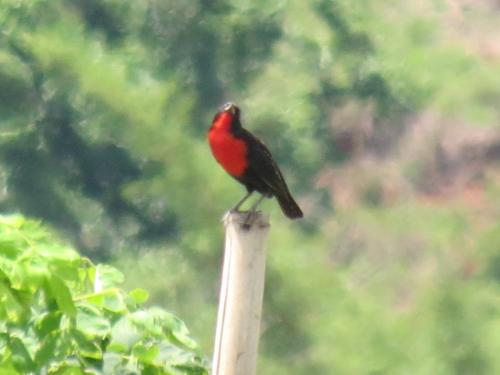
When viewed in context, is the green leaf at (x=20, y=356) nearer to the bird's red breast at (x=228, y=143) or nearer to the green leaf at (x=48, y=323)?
the green leaf at (x=48, y=323)

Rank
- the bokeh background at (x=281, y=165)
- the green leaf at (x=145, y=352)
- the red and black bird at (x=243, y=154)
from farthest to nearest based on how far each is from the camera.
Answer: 1. the bokeh background at (x=281, y=165)
2. the red and black bird at (x=243, y=154)
3. the green leaf at (x=145, y=352)

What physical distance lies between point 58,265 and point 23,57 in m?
8.14

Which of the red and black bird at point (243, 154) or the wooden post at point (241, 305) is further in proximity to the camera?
the red and black bird at point (243, 154)

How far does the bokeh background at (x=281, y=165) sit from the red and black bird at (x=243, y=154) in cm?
226

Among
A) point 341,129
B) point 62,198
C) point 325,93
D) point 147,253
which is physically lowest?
point 147,253

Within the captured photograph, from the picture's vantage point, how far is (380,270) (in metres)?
8.80

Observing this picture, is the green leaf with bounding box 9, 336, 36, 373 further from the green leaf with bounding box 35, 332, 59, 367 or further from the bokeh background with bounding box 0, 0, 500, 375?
the bokeh background with bounding box 0, 0, 500, 375

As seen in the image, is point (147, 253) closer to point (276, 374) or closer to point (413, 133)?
point (276, 374)

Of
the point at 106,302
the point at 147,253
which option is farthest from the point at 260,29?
the point at 106,302

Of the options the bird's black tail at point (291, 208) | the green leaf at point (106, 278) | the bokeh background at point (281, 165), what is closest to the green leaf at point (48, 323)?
the green leaf at point (106, 278)

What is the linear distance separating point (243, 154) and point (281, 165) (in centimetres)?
573

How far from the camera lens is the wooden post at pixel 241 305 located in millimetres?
1922

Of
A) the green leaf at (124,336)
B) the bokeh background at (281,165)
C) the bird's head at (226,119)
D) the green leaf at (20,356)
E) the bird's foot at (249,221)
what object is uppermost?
the bokeh background at (281,165)

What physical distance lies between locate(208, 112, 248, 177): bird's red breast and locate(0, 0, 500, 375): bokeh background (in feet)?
7.48
